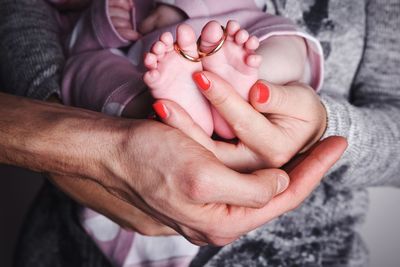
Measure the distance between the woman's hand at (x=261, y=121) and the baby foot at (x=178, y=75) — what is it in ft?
0.09

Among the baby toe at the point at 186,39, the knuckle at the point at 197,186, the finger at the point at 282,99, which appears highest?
the baby toe at the point at 186,39

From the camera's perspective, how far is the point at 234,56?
0.61m

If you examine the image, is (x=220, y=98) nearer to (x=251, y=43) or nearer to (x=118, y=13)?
(x=251, y=43)

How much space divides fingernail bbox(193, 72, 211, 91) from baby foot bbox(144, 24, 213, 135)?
33 mm

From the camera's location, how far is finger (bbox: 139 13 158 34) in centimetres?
86

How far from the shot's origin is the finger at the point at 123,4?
935 mm

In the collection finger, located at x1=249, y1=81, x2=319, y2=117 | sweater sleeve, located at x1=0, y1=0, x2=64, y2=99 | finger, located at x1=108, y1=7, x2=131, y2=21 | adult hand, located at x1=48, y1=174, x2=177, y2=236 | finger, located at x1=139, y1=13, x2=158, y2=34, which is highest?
finger, located at x1=249, y1=81, x2=319, y2=117

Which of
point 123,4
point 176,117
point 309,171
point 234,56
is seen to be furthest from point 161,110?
point 123,4

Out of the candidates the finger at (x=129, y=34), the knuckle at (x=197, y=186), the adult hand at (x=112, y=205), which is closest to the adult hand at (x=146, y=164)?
the knuckle at (x=197, y=186)

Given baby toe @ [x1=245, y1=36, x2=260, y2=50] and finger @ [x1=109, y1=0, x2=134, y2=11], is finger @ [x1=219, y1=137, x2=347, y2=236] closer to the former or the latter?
baby toe @ [x1=245, y1=36, x2=260, y2=50]

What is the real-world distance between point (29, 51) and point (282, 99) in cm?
54

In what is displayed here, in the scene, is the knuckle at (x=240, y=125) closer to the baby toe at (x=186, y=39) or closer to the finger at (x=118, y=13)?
the baby toe at (x=186, y=39)

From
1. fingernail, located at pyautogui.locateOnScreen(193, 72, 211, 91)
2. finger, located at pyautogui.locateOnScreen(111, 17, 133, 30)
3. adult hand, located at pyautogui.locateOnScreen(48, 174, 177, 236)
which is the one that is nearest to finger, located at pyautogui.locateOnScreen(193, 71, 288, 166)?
fingernail, located at pyautogui.locateOnScreen(193, 72, 211, 91)

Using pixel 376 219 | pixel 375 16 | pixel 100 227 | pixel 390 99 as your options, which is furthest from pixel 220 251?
pixel 376 219
